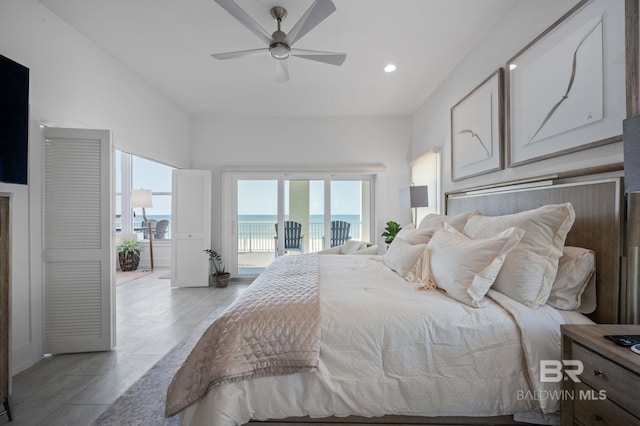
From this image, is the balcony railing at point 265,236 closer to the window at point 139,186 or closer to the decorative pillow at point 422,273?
the window at point 139,186

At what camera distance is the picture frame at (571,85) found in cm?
138

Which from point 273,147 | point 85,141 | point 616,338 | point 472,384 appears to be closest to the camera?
point 616,338

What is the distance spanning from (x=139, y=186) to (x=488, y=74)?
702cm

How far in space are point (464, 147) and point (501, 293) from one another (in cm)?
182

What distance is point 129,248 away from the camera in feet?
18.8

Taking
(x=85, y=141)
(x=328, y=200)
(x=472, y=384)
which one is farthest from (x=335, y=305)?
(x=328, y=200)

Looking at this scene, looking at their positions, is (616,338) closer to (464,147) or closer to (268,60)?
(464,147)

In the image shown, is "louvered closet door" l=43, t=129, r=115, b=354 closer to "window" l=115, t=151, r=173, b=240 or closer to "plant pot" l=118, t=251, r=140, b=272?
"plant pot" l=118, t=251, r=140, b=272

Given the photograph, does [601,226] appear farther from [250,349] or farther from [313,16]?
[313,16]

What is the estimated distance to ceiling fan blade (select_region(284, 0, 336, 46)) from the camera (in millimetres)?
1791

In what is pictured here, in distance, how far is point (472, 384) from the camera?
49.7 inches

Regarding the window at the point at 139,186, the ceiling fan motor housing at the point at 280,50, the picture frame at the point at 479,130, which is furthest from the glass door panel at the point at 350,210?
the window at the point at 139,186

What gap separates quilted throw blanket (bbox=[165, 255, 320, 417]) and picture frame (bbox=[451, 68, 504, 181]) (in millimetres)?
2057

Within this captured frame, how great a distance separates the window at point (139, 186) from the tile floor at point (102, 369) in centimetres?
327
